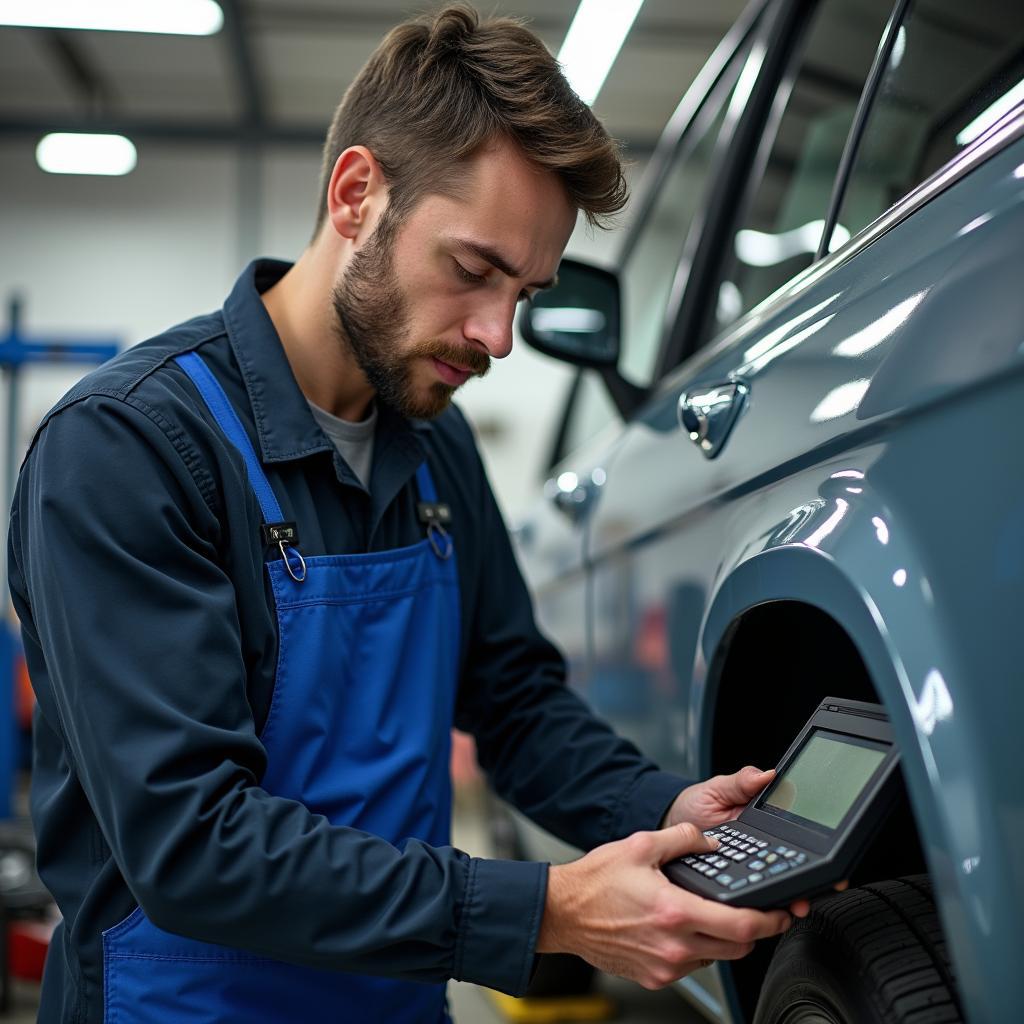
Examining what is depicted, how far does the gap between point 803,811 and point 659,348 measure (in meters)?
1.08

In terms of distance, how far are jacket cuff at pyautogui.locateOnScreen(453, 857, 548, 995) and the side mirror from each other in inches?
39.0

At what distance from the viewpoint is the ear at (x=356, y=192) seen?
1297mm

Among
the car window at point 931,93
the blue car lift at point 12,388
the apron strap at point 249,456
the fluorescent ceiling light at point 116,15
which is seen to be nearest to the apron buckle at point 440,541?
the apron strap at point 249,456

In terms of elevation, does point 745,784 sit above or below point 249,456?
below

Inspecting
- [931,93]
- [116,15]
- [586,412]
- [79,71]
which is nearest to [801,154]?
[931,93]

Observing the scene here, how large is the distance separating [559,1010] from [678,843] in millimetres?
1763

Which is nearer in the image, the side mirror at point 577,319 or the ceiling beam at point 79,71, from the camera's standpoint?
the side mirror at point 577,319

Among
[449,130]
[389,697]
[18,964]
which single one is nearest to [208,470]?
[389,697]

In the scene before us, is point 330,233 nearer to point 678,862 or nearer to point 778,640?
point 778,640

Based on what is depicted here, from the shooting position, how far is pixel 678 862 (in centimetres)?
92

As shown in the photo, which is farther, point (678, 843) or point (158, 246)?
point (158, 246)

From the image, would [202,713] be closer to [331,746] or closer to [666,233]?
[331,746]

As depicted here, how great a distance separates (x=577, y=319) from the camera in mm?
1798

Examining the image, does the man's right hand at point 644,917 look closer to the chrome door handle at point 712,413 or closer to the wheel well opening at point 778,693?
the wheel well opening at point 778,693
